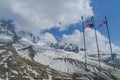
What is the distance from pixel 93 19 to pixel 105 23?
3926mm

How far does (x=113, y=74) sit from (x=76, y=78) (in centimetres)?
1060

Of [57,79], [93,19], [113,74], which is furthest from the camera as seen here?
[93,19]

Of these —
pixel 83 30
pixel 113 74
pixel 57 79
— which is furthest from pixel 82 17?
pixel 57 79

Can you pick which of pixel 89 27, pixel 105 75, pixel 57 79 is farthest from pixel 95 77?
pixel 89 27

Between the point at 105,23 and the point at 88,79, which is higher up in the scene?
the point at 105,23

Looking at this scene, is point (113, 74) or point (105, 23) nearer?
point (113, 74)

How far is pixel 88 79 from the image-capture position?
64.6 m

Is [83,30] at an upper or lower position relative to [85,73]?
upper

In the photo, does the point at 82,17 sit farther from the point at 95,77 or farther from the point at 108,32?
the point at 95,77

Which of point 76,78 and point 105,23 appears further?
point 105,23

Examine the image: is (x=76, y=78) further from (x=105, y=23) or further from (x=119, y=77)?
(x=105, y=23)

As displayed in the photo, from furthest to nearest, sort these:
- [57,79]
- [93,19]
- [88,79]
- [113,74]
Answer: [93,19], [113,74], [88,79], [57,79]

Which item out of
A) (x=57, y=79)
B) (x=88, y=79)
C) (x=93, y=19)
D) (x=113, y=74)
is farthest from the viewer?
(x=93, y=19)

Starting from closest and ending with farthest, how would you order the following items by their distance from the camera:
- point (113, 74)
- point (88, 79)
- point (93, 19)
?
point (88, 79)
point (113, 74)
point (93, 19)
